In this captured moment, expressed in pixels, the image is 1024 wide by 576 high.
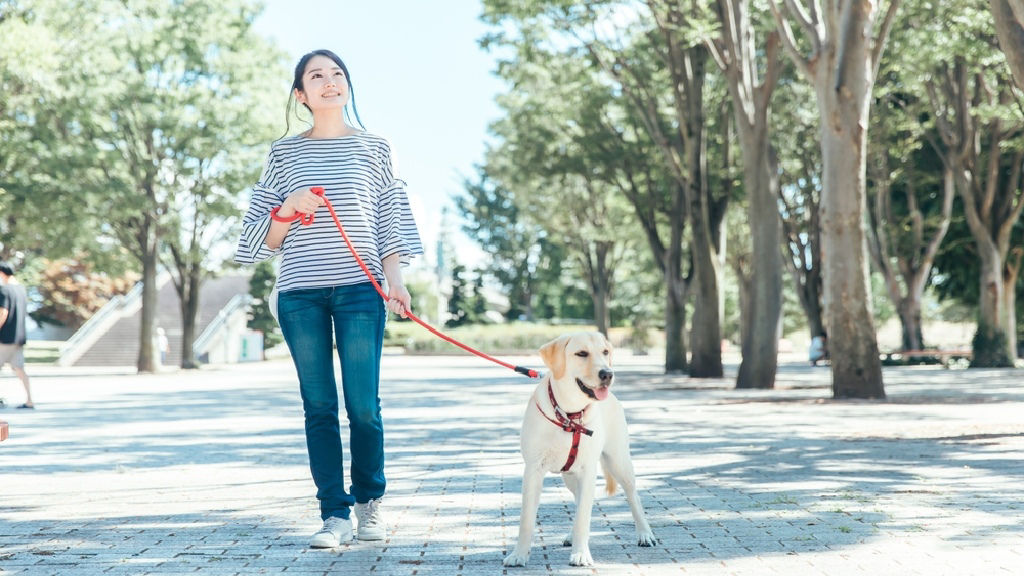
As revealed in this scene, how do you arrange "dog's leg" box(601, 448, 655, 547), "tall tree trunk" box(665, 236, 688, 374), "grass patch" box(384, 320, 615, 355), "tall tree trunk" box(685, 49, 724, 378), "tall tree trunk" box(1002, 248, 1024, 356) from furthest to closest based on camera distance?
"grass patch" box(384, 320, 615, 355), "tall tree trunk" box(1002, 248, 1024, 356), "tall tree trunk" box(665, 236, 688, 374), "tall tree trunk" box(685, 49, 724, 378), "dog's leg" box(601, 448, 655, 547)

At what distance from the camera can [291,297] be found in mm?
5289

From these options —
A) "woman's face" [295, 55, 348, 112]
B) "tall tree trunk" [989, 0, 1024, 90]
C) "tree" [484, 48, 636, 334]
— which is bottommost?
"woman's face" [295, 55, 348, 112]

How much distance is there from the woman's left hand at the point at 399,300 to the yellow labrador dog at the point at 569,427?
27.3 inches

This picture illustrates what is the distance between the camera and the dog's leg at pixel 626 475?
5191 millimetres

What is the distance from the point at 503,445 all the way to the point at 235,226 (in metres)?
26.2

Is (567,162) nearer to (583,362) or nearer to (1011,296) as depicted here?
(1011,296)

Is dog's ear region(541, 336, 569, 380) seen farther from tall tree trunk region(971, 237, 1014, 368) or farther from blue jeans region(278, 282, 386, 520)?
tall tree trunk region(971, 237, 1014, 368)

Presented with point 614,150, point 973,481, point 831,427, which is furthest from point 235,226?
point 973,481

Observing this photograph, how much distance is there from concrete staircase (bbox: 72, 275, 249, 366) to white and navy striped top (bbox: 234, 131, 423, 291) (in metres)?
37.3

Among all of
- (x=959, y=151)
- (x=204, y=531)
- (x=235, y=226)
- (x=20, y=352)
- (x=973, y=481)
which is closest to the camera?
(x=204, y=531)

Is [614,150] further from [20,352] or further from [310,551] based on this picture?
[310,551]

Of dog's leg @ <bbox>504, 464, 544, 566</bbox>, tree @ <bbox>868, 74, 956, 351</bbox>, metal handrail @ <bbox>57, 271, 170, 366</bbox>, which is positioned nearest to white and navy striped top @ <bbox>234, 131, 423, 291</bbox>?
dog's leg @ <bbox>504, 464, 544, 566</bbox>

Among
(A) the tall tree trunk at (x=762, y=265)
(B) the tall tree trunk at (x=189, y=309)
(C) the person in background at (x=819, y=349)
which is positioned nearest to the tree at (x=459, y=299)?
(B) the tall tree trunk at (x=189, y=309)

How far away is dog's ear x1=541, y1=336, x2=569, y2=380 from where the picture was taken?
4.81m
